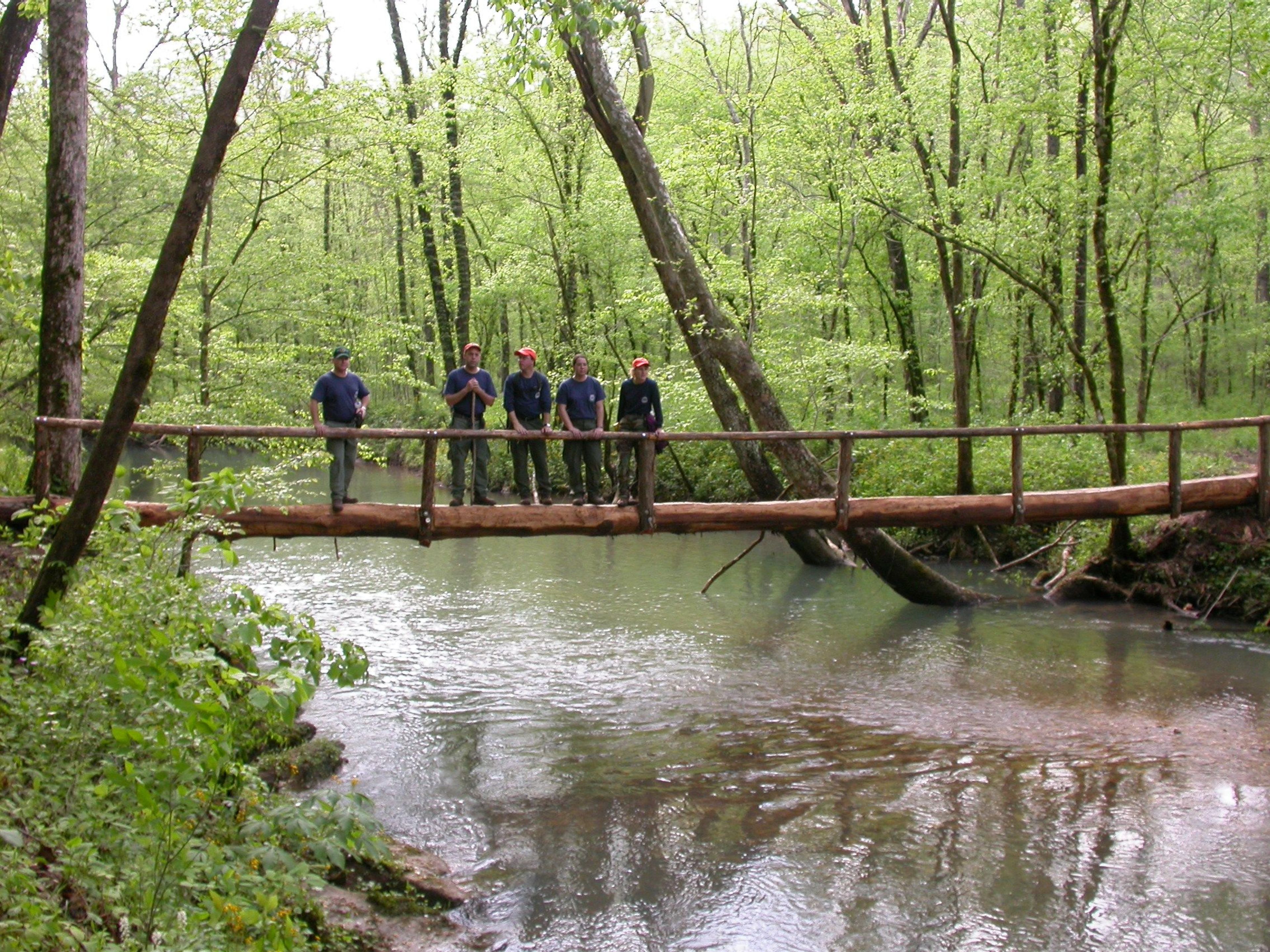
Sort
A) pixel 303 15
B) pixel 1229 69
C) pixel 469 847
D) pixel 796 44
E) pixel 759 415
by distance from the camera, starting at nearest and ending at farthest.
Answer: pixel 469 847
pixel 1229 69
pixel 759 415
pixel 303 15
pixel 796 44

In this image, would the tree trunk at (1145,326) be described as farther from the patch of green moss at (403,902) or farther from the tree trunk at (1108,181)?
the patch of green moss at (403,902)

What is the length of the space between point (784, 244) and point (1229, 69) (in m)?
9.41

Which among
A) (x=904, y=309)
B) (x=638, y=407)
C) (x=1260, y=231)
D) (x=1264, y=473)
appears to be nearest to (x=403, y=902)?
(x=638, y=407)

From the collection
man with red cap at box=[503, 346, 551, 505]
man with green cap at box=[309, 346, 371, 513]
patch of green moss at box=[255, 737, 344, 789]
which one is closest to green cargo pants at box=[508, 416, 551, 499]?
man with red cap at box=[503, 346, 551, 505]

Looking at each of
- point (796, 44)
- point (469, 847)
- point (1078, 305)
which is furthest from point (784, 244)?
point (469, 847)

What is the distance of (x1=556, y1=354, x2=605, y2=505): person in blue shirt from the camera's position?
377 inches

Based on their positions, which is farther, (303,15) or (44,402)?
(303,15)

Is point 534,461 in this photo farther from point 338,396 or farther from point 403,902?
Result: point 403,902

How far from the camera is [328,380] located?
899 centimetres

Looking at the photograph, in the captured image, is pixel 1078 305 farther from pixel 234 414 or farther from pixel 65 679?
pixel 65 679

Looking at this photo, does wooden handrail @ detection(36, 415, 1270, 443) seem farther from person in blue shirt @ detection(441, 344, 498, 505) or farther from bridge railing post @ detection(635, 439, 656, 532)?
person in blue shirt @ detection(441, 344, 498, 505)

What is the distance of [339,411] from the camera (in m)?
9.09

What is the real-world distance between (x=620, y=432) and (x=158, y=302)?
4782 millimetres

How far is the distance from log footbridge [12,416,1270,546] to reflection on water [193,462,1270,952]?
1399 mm
